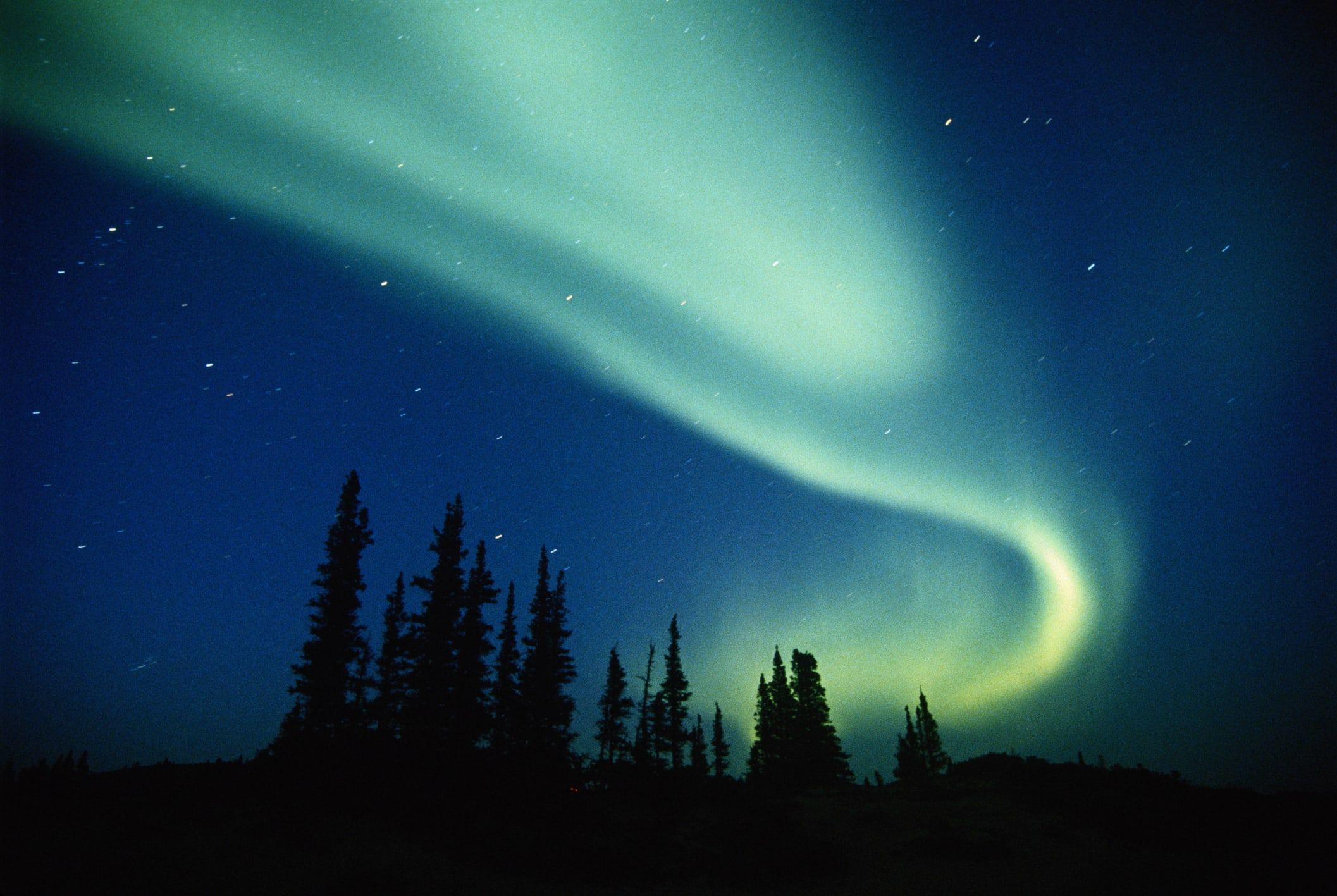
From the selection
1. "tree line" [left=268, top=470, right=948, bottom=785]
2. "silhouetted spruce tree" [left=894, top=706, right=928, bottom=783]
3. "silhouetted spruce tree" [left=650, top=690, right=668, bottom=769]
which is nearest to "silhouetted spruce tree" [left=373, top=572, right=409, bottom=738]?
"tree line" [left=268, top=470, right=948, bottom=785]

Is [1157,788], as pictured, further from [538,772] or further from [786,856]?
[538,772]

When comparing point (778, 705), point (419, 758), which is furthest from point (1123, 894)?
point (778, 705)

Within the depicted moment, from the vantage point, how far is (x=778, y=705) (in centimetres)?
5809

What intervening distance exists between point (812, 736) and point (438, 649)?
37730mm

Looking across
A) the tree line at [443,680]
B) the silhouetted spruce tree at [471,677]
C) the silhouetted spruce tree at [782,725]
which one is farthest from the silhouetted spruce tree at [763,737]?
the silhouetted spruce tree at [471,677]

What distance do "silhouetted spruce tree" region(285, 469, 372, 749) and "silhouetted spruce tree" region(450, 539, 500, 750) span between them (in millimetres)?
4764

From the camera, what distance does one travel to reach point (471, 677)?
3097cm

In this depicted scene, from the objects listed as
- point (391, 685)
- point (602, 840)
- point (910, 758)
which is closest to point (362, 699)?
point (391, 685)

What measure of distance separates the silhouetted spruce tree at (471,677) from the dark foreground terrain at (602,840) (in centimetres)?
715

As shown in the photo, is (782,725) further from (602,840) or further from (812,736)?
(602,840)

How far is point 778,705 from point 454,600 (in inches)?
1506

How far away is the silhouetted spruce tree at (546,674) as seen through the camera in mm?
37125

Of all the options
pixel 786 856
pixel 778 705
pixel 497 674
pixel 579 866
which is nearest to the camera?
pixel 579 866

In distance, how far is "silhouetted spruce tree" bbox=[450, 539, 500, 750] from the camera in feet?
97.7
